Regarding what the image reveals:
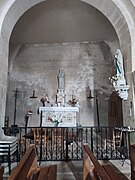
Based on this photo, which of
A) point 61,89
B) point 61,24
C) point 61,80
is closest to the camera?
point 61,24

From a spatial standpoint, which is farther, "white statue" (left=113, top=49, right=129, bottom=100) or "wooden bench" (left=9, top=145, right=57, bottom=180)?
"white statue" (left=113, top=49, right=129, bottom=100)

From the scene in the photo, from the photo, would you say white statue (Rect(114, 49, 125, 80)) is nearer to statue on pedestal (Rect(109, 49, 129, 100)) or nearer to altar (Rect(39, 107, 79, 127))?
statue on pedestal (Rect(109, 49, 129, 100))

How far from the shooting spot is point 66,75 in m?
8.72

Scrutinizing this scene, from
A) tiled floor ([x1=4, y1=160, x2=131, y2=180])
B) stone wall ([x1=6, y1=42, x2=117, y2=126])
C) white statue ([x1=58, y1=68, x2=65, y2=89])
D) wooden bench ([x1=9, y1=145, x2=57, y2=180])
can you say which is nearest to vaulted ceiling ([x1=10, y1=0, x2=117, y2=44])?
stone wall ([x1=6, y1=42, x2=117, y2=126])

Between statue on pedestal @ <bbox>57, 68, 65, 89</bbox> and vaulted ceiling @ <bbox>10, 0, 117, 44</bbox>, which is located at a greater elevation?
vaulted ceiling @ <bbox>10, 0, 117, 44</bbox>

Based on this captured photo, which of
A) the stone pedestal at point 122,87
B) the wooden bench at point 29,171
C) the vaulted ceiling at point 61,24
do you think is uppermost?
the vaulted ceiling at point 61,24

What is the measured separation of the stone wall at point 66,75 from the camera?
28.0 feet

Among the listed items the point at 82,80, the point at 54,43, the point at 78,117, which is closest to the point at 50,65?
the point at 54,43

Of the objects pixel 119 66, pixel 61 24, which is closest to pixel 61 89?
pixel 61 24

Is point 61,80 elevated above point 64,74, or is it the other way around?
point 64,74

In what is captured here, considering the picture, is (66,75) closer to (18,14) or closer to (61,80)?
(61,80)

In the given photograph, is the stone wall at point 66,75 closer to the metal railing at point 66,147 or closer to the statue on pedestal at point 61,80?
the statue on pedestal at point 61,80

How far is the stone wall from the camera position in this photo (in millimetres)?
8523

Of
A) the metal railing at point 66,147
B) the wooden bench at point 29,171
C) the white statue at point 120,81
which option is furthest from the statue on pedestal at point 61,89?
the wooden bench at point 29,171
